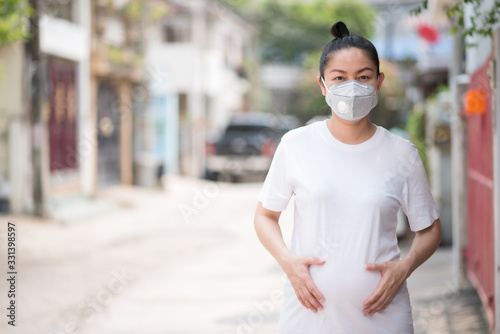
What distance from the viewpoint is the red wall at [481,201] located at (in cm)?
557

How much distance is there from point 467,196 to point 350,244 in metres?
5.39

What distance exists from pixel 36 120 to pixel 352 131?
35.6 feet

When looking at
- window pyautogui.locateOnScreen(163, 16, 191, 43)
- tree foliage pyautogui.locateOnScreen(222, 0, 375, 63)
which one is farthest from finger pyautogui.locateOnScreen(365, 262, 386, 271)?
tree foliage pyautogui.locateOnScreen(222, 0, 375, 63)

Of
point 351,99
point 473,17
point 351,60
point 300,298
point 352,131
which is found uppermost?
point 473,17

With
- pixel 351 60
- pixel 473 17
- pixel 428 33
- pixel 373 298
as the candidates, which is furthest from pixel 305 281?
pixel 428 33

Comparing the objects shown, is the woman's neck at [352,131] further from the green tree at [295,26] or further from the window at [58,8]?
the green tree at [295,26]

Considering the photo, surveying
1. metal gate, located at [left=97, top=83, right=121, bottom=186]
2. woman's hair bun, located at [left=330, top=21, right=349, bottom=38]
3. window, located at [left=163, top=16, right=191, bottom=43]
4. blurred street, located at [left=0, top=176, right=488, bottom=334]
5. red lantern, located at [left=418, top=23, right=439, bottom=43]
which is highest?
window, located at [left=163, top=16, right=191, bottom=43]

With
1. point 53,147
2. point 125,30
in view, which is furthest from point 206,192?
point 53,147

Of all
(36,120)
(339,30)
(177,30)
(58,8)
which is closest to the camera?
(339,30)

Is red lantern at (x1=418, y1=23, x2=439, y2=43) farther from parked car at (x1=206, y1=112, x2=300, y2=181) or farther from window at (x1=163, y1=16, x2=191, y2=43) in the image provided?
window at (x1=163, y1=16, x2=191, y2=43)

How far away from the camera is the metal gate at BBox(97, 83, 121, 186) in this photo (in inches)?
698

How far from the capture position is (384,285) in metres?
2.38

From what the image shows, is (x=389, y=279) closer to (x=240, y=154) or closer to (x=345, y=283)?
(x=345, y=283)

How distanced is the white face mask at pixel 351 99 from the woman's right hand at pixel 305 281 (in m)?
0.51
